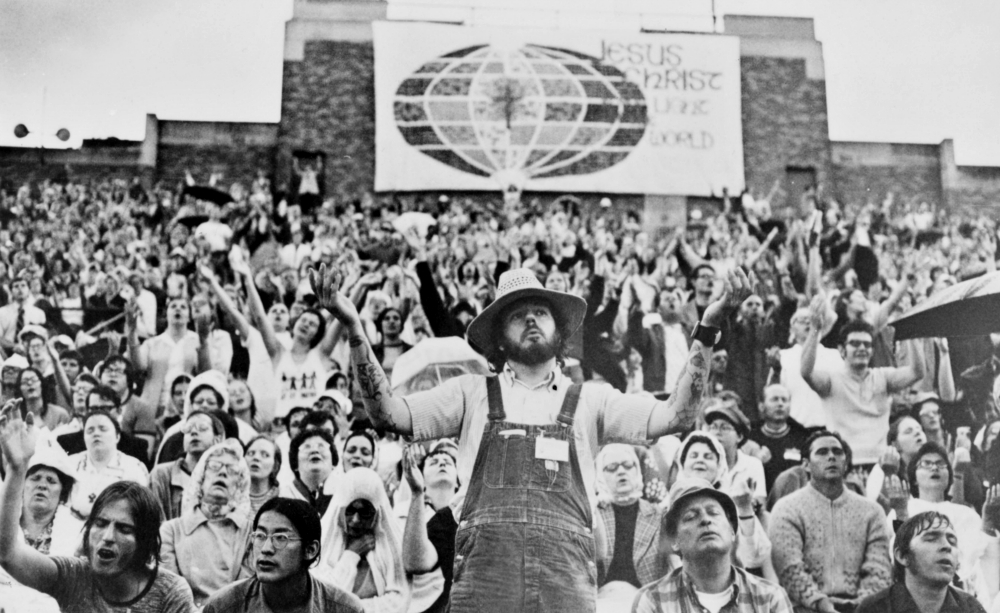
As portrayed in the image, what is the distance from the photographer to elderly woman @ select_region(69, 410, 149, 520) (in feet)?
20.7

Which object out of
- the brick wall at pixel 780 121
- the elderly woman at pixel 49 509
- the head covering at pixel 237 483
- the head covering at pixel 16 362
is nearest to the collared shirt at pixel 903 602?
the head covering at pixel 237 483

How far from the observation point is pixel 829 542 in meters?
5.96

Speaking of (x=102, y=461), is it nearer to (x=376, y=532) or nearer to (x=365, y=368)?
(x=376, y=532)

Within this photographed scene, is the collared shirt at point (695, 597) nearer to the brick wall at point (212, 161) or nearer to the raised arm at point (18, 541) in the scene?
the raised arm at point (18, 541)

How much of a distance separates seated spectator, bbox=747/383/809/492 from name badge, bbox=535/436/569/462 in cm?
346

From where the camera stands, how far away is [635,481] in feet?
19.4

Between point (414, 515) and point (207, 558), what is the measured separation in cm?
110

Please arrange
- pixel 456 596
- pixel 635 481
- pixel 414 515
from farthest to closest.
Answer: pixel 635 481
pixel 414 515
pixel 456 596

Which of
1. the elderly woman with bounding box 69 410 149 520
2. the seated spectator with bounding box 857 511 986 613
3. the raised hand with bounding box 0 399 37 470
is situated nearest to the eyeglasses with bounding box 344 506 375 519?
the elderly woman with bounding box 69 410 149 520

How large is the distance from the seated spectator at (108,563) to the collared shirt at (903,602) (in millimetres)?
3275

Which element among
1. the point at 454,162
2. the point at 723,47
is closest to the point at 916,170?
the point at 723,47

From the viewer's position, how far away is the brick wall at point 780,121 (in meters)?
18.2

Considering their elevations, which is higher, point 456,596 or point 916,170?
point 916,170

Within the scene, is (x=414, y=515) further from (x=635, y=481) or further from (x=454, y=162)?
(x=454, y=162)
